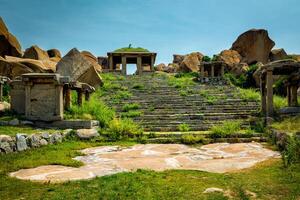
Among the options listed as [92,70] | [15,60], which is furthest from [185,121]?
[15,60]

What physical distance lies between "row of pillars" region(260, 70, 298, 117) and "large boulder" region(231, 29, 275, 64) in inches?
965

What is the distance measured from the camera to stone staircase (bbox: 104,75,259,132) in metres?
12.5

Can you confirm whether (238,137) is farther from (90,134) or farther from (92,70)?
(92,70)

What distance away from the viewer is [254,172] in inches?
215

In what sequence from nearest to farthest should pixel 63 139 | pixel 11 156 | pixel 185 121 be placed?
1. pixel 11 156
2. pixel 63 139
3. pixel 185 121

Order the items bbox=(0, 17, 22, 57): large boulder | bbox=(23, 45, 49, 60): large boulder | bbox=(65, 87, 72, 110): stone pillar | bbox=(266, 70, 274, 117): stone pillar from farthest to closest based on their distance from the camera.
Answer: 1. bbox=(23, 45, 49, 60): large boulder
2. bbox=(0, 17, 22, 57): large boulder
3. bbox=(65, 87, 72, 110): stone pillar
4. bbox=(266, 70, 274, 117): stone pillar

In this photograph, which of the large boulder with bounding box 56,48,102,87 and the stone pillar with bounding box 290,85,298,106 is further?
the large boulder with bounding box 56,48,102,87

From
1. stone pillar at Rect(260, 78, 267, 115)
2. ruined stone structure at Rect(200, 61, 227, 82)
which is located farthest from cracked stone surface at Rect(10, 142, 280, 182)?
ruined stone structure at Rect(200, 61, 227, 82)

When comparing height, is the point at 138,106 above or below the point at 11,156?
above

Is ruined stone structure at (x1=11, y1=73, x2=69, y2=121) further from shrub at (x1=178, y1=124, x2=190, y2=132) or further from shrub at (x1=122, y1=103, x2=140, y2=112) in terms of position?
shrub at (x1=122, y1=103, x2=140, y2=112)

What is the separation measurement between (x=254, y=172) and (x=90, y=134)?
5.97m

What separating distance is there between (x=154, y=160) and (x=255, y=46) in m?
33.4

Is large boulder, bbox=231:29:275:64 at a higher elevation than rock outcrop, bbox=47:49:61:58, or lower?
higher

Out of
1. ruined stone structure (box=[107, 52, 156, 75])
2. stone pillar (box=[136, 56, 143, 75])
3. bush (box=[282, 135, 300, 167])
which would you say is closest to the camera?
bush (box=[282, 135, 300, 167])
